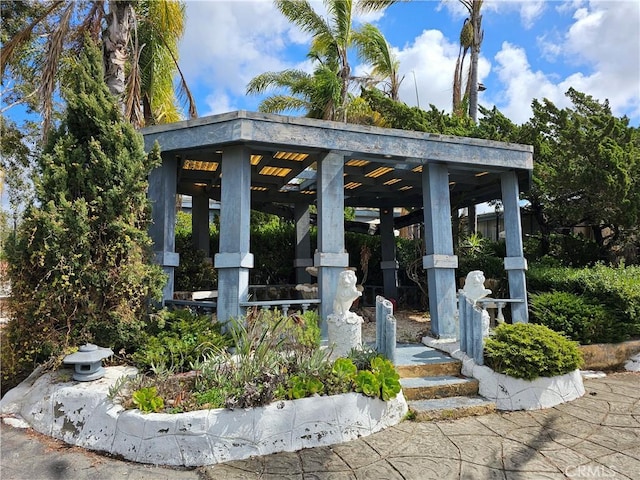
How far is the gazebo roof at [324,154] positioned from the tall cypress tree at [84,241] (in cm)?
71

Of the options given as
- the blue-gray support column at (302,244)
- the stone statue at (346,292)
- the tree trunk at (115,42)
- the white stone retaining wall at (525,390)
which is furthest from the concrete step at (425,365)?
the tree trunk at (115,42)

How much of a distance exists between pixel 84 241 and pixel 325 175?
9.96ft

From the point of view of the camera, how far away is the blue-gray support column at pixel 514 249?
6531 mm

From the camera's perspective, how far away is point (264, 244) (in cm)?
1014

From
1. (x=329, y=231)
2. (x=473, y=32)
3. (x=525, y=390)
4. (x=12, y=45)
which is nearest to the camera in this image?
(x=525, y=390)

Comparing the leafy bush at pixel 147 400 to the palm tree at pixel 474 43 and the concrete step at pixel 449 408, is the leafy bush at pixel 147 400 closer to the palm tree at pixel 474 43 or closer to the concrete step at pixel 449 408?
the concrete step at pixel 449 408

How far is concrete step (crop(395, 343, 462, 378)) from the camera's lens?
5.02 metres

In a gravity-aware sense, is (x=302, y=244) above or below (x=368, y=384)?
above

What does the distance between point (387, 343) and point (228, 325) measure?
76.7 inches

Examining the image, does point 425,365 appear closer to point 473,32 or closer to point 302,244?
point 302,244

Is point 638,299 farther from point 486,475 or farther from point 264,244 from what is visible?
point 264,244

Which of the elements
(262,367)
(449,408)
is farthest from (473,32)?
(262,367)

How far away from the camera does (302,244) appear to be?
9531 millimetres

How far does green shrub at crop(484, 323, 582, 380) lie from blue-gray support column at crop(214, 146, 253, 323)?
10.3 ft
